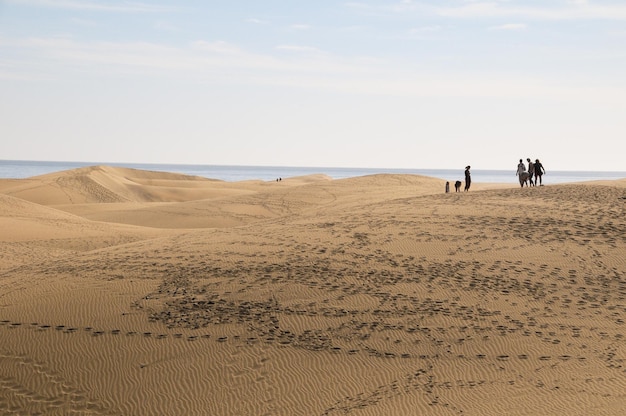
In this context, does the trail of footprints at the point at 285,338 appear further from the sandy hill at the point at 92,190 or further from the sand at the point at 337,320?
the sandy hill at the point at 92,190

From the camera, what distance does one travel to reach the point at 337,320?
44.3 ft

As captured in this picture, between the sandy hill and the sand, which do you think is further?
the sandy hill

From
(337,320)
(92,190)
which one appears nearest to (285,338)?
(337,320)

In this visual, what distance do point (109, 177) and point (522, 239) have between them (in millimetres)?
53514

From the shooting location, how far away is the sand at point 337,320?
11.3 metres

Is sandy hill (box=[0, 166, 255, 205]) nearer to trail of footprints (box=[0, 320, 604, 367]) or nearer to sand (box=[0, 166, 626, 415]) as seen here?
sand (box=[0, 166, 626, 415])

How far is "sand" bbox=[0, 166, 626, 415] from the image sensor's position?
37.0ft

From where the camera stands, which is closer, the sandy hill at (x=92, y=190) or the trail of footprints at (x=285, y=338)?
the trail of footprints at (x=285, y=338)

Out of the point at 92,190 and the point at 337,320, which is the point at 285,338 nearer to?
the point at 337,320

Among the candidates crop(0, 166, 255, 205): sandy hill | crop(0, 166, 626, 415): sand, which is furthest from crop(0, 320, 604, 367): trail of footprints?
crop(0, 166, 255, 205): sandy hill

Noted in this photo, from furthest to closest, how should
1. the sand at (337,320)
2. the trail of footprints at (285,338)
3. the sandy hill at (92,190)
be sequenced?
the sandy hill at (92,190) → the trail of footprints at (285,338) → the sand at (337,320)

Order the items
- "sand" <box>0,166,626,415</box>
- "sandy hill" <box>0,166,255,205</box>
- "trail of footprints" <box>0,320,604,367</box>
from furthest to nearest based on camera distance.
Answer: "sandy hill" <box>0,166,255,205</box> → "trail of footprints" <box>0,320,604,367</box> → "sand" <box>0,166,626,415</box>

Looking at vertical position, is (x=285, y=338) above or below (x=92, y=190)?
below

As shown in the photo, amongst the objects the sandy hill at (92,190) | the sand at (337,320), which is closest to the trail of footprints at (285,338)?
the sand at (337,320)
